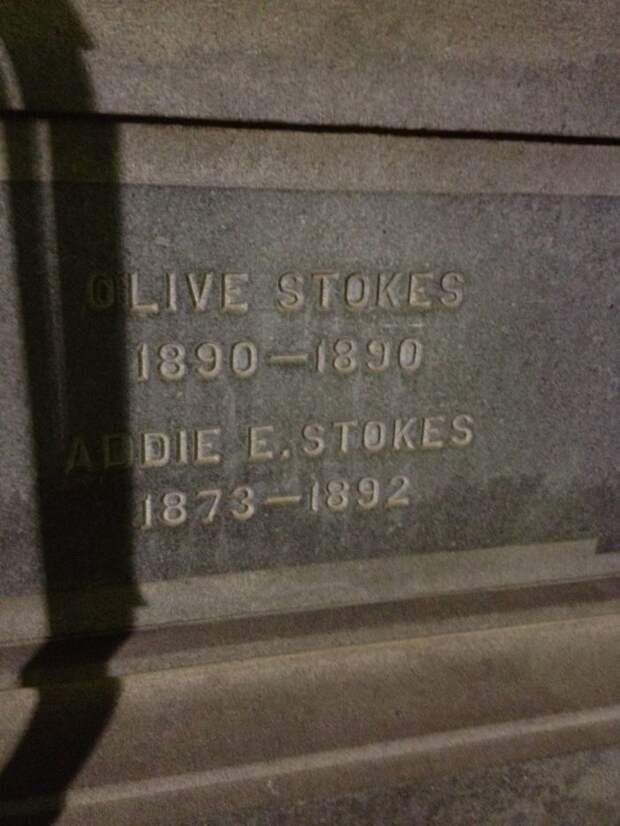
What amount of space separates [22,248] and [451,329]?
3.16 feet

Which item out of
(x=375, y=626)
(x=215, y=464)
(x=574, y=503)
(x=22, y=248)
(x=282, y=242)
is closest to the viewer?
(x=22, y=248)

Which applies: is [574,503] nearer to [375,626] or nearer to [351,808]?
[375,626]

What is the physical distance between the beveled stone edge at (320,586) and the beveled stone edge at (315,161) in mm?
932

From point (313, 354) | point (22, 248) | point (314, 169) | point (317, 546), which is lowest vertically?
point (317, 546)

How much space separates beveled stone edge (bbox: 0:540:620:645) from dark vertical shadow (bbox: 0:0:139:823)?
0.14 ft

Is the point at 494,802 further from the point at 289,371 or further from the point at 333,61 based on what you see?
the point at 333,61

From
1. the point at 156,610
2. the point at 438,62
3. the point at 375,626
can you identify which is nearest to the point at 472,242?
the point at 438,62

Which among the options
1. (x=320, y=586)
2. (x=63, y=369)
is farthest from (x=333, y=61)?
(x=320, y=586)

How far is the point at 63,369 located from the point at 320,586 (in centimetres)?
84

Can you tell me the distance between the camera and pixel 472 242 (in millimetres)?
1779

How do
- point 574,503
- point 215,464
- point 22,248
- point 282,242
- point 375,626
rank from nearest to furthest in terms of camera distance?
1. point 22,248
2. point 282,242
3. point 215,464
4. point 375,626
5. point 574,503

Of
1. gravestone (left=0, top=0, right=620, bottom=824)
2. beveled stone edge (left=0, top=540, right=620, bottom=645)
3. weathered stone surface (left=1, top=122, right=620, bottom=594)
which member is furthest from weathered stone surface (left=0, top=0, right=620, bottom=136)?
beveled stone edge (left=0, top=540, right=620, bottom=645)

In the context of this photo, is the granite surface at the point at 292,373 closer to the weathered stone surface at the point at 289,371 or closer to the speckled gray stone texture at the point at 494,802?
the weathered stone surface at the point at 289,371

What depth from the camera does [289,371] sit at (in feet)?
5.82
